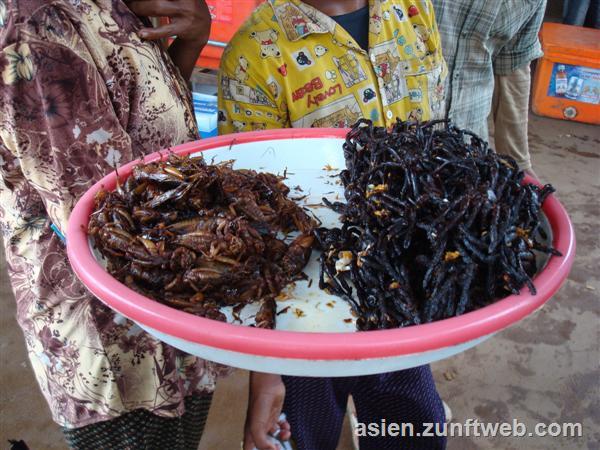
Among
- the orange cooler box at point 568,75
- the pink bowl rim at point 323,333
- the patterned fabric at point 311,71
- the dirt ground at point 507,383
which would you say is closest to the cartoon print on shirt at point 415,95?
the patterned fabric at point 311,71

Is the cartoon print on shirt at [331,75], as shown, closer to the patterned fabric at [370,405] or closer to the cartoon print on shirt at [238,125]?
the cartoon print on shirt at [238,125]

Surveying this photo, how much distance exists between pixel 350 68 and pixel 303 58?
0.71ft

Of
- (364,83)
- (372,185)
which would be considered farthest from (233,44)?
(372,185)

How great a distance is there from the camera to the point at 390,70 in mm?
2422

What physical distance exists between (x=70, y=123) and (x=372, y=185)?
880 mm

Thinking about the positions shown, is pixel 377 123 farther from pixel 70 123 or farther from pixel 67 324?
pixel 67 324

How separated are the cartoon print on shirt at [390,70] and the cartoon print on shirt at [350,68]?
9 centimetres

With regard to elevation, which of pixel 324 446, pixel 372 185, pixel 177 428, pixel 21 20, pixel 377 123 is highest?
pixel 21 20

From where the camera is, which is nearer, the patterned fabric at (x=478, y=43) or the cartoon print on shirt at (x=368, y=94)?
the cartoon print on shirt at (x=368, y=94)

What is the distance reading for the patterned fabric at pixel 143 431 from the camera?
2.01m

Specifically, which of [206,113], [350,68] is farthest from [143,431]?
Answer: [206,113]

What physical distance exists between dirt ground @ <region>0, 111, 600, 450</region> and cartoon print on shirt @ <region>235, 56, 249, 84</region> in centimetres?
220

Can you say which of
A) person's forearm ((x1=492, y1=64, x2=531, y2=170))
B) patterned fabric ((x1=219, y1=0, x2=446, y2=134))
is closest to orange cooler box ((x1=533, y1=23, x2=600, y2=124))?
person's forearm ((x1=492, y1=64, x2=531, y2=170))

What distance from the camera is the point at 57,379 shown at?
6.28 feet
